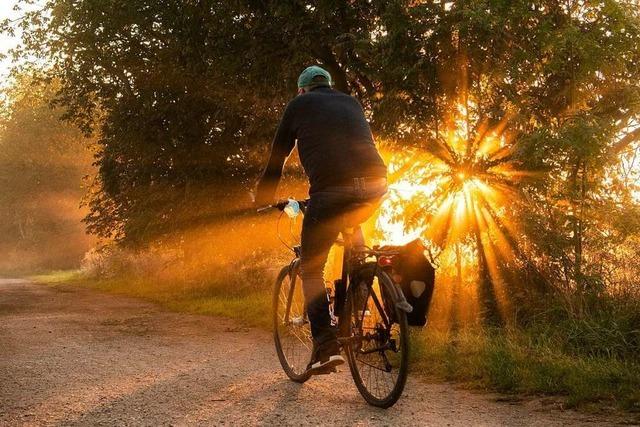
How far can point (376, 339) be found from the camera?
4.28 m

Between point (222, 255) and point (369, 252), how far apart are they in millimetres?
11298

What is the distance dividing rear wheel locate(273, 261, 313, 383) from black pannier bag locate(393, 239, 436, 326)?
1.24 metres

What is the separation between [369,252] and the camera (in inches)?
171

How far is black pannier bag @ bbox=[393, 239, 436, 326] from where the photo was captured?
4113 mm

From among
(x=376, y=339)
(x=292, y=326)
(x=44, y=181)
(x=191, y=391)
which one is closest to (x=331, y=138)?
(x=376, y=339)

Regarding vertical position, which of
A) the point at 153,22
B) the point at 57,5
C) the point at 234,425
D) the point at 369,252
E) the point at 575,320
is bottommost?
the point at 234,425

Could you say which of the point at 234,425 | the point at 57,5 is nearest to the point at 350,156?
the point at 234,425

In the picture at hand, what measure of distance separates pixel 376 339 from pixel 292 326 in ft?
4.20

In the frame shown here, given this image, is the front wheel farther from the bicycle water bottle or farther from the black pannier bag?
the bicycle water bottle

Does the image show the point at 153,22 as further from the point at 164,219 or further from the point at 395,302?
the point at 395,302

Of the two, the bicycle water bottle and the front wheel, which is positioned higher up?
the bicycle water bottle

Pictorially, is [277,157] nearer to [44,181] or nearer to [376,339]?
[376,339]

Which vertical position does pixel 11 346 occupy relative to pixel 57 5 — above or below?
below

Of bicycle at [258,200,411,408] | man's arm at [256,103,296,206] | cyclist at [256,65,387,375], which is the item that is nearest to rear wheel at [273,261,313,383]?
bicycle at [258,200,411,408]
